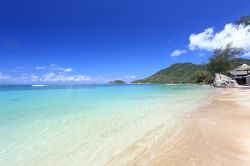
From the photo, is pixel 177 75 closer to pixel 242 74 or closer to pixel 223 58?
pixel 223 58

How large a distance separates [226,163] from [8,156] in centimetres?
440

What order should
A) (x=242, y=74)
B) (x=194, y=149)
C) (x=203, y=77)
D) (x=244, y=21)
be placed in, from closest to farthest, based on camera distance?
(x=194, y=149)
(x=244, y=21)
(x=242, y=74)
(x=203, y=77)

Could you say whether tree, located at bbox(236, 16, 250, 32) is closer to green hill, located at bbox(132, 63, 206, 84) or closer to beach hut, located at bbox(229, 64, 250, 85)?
beach hut, located at bbox(229, 64, 250, 85)

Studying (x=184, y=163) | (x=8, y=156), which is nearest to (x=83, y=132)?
(x=8, y=156)

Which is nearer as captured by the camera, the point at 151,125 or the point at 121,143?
the point at 121,143

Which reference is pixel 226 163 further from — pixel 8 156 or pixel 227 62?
pixel 227 62

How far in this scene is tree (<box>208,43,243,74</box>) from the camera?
44312mm

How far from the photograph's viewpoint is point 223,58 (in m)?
44.9

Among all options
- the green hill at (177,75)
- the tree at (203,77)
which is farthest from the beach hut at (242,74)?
the green hill at (177,75)

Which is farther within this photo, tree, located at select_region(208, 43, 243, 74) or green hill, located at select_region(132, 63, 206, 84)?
green hill, located at select_region(132, 63, 206, 84)

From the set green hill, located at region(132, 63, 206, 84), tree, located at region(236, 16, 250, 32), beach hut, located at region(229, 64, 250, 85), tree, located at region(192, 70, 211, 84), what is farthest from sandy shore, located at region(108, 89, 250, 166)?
green hill, located at region(132, 63, 206, 84)

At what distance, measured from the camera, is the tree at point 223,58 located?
44.3 metres

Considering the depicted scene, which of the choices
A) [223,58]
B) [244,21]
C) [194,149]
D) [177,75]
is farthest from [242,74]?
[177,75]

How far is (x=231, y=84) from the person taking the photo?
101ft
